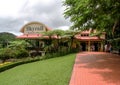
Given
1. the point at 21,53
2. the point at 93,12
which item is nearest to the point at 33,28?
the point at 21,53

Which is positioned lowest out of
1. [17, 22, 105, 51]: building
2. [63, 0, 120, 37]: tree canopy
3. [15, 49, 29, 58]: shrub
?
[15, 49, 29, 58]: shrub

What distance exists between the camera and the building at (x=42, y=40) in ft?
147

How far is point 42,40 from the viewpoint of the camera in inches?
1729

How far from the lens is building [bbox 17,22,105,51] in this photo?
147ft

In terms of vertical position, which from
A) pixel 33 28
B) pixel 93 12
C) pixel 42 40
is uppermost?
pixel 93 12

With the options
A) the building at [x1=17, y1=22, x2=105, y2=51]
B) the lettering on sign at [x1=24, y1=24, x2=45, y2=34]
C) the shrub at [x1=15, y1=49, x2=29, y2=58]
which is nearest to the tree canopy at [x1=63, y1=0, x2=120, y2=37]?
the shrub at [x1=15, y1=49, x2=29, y2=58]

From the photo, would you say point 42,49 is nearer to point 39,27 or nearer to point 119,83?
point 39,27

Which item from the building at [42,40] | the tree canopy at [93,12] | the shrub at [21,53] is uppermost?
the tree canopy at [93,12]

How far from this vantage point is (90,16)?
2173cm

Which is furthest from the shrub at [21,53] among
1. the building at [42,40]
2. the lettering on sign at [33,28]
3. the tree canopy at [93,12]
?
the tree canopy at [93,12]

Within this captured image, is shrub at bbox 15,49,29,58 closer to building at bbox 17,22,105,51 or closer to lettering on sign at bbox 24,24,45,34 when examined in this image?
building at bbox 17,22,105,51

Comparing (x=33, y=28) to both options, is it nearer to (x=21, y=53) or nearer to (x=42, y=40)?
(x=42, y=40)

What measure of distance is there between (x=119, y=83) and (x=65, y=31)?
27.1m

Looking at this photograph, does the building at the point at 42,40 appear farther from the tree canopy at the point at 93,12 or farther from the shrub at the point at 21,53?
the tree canopy at the point at 93,12
